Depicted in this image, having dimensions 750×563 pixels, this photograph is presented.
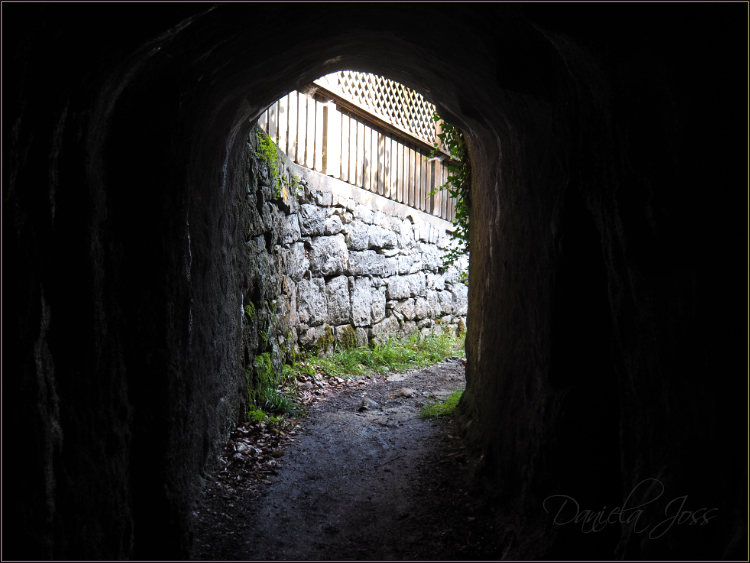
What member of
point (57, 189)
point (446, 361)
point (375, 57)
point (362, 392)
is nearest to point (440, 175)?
point (446, 361)

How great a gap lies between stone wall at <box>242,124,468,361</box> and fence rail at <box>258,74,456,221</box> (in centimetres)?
22

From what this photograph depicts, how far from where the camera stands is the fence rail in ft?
21.5

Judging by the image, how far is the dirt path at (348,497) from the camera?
2973mm

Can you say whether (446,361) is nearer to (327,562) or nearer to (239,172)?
(239,172)

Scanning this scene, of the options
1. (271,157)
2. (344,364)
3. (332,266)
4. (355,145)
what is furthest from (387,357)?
(271,157)

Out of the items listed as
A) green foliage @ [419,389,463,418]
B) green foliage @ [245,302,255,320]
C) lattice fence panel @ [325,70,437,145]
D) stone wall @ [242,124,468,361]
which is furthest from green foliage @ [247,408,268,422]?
lattice fence panel @ [325,70,437,145]

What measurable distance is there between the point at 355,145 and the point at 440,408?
428 cm

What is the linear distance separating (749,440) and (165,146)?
269 cm

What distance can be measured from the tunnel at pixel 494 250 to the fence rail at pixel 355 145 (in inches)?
108

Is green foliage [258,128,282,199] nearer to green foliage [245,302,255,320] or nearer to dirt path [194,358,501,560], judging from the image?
green foliage [245,302,255,320]

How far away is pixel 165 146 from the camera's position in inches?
108

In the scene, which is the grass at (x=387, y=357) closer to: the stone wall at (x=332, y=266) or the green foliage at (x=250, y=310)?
the stone wall at (x=332, y=266)

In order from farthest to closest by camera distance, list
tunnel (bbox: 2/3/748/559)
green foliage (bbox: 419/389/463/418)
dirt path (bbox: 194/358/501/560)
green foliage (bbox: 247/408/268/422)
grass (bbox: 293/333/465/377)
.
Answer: grass (bbox: 293/333/465/377), green foliage (bbox: 419/389/463/418), green foliage (bbox: 247/408/268/422), dirt path (bbox: 194/358/501/560), tunnel (bbox: 2/3/748/559)

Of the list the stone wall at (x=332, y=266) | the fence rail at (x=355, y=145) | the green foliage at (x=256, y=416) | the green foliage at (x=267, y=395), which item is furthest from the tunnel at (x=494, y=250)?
the fence rail at (x=355, y=145)
